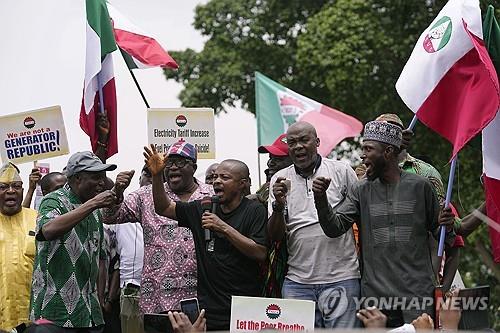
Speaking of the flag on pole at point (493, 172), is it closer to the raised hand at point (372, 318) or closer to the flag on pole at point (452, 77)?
the flag on pole at point (452, 77)

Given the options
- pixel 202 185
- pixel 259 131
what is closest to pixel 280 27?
pixel 259 131

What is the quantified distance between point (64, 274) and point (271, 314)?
1.60 meters

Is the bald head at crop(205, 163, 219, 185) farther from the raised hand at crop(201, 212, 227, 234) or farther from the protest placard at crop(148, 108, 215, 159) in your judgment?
the raised hand at crop(201, 212, 227, 234)

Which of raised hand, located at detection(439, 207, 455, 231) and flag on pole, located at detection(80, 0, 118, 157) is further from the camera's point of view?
flag on pole, located at detection(80, 0, 118, 157)

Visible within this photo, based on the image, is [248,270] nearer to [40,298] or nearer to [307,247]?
[307,247]

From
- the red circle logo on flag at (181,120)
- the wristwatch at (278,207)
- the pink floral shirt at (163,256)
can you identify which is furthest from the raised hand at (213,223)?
the red circle logo on flag at (181,120)

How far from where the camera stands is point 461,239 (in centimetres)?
938

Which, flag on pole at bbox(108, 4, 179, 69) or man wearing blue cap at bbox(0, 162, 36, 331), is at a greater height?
flag on pole at bbox(108, 4, 179, 69)

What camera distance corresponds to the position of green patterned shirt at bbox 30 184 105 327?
877 cm

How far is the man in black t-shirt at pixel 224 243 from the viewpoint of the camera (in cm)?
902

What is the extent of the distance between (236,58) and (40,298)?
1864cm

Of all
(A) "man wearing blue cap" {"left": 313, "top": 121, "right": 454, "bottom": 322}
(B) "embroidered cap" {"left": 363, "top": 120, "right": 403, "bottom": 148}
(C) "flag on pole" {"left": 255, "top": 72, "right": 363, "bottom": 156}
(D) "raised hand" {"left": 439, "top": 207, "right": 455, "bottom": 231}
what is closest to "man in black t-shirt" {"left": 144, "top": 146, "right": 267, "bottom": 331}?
(A) "man wearing blue cap" {"left": 313, "top": 121, "right": 454, "bottom": 322}

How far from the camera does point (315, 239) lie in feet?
29.0

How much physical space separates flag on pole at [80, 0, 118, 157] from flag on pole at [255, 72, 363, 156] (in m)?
4.17
